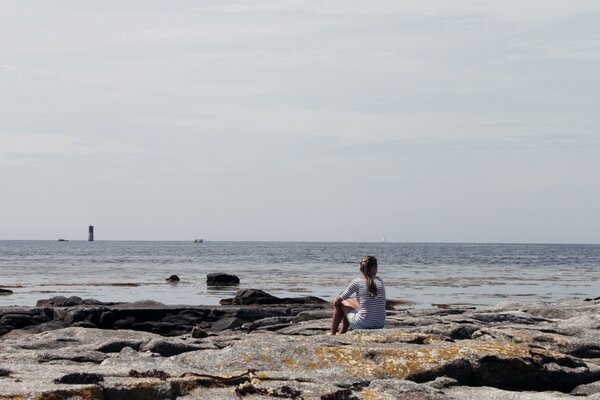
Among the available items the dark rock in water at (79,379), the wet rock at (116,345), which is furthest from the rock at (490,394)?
the wet rock at (116,345)

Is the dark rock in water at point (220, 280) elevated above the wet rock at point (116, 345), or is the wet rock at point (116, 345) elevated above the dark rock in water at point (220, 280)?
the wet rock at point (116, 345)

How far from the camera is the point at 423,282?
198 ft

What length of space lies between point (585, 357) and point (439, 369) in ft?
12.4

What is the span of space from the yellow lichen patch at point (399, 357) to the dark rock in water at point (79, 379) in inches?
125

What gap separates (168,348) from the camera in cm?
1461

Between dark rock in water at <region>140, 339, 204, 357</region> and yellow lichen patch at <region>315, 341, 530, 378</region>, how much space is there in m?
3.02

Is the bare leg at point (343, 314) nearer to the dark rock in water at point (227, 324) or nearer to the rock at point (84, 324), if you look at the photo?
the dark rock in water at point (227, 324)

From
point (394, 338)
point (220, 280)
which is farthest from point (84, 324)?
point (220, 280)

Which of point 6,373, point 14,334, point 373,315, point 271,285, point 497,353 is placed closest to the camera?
point 6,373

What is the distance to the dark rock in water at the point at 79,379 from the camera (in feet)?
31.9

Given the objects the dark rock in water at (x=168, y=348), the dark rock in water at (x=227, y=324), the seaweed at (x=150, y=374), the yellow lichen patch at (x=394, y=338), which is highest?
the yellow lichen patch at (x=394, y=338)

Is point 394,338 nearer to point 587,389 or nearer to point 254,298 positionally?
point 587,389

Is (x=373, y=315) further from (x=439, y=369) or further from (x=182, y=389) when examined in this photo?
(x=182, y=389)

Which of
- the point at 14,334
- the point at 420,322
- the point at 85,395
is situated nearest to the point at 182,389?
the point at 85,395
